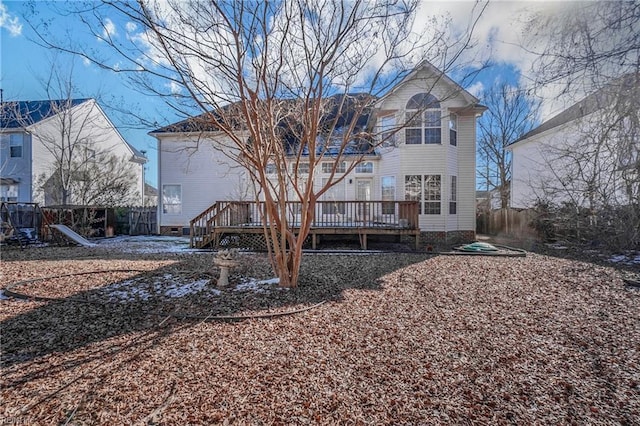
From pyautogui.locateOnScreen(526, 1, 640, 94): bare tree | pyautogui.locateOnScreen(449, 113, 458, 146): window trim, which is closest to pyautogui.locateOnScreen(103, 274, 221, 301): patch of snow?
pyautogui.locateOnScreen(526, 1, 640, 94): bare tree

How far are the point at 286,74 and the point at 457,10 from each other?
310cm

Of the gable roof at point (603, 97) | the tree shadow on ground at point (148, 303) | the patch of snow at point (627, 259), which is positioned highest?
the gable roof at point (603, 97)

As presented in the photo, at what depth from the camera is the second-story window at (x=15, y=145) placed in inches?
674

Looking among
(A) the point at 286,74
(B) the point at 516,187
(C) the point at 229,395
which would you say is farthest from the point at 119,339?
(B) the point at 516,187

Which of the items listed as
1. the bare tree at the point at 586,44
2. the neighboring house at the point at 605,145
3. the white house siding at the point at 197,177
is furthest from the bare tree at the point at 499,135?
the white house siding at the point at 197,177

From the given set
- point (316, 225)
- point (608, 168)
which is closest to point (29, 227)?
point (316, 225)

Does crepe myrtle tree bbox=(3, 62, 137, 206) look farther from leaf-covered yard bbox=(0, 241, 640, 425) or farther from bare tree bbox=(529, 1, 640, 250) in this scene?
bare tree bbox=(529, 1, 640, 250)

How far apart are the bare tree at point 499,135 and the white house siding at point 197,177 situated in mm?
17606

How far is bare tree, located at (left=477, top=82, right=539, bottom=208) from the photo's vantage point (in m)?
21.7

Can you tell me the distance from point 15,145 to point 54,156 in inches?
76.0

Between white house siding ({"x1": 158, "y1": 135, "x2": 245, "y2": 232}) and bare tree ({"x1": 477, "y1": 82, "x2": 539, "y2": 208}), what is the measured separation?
17606 mm

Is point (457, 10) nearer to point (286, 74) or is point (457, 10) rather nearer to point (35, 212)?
point (286, 74)

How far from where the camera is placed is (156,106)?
596 centimetres

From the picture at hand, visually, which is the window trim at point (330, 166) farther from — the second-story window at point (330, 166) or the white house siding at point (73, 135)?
the white house siding at point (73, 135)
